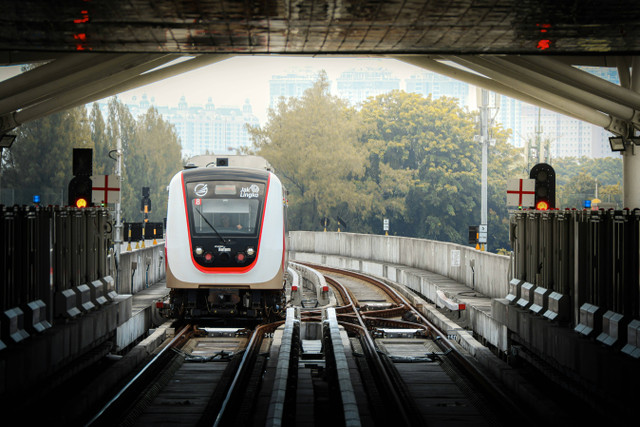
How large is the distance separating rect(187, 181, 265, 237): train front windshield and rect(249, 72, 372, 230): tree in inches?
1711

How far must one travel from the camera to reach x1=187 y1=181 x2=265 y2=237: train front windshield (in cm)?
1584

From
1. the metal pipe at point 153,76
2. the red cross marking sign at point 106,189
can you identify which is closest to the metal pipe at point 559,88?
the metal pipe at point 153,76

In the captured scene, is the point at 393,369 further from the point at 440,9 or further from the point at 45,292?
the point at 440,9

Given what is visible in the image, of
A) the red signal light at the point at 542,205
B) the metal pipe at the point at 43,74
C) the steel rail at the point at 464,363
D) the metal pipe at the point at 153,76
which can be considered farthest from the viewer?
the red signal light at the point at 542,205

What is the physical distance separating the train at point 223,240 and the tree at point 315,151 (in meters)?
43.4

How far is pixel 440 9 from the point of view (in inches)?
329

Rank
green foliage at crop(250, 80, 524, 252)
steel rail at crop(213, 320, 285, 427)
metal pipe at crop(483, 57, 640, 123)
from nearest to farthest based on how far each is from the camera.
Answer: steel rail at crop(213, 320, 285, 427) < metal pipe at crop(483, 57, 640, 123) < green foliage at crop(250, 80, 524, 252)

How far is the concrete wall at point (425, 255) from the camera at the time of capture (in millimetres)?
19828

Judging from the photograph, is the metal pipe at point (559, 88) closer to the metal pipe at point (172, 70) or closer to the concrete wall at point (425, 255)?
the concrete wall at point (425, 255)

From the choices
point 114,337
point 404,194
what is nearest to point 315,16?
point 114,337

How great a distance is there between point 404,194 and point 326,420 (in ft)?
189

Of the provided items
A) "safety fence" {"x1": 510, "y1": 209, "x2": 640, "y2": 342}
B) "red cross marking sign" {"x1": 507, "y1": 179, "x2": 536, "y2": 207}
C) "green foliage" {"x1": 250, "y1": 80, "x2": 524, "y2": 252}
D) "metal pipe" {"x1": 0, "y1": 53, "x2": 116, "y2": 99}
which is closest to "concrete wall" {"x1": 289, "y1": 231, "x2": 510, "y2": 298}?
"red cross marking sign" {"x1": 507, "y1": 179, "x2": 536, "y2": 207}

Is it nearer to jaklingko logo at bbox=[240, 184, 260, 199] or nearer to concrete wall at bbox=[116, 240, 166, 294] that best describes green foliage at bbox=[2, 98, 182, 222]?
concrete wall at bbox=[116, 240, 166, 294]

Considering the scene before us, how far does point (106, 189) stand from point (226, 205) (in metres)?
3.21
